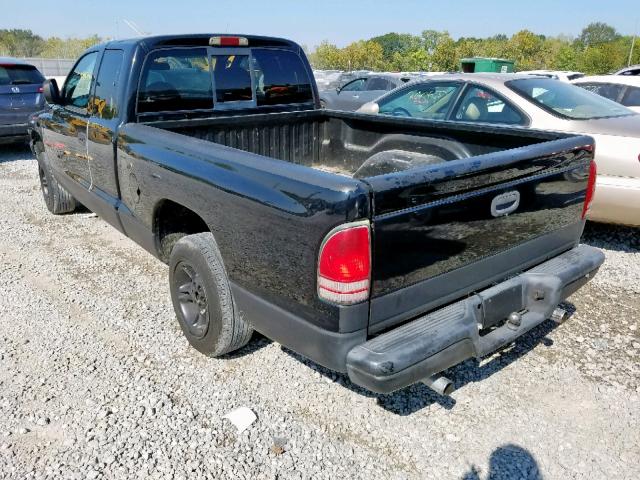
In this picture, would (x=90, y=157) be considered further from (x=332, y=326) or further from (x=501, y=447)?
(x=501, y=447)

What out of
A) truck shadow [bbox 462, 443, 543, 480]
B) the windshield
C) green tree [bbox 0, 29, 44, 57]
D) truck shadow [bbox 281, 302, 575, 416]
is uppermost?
green tree [bbox 0, 29, 44, 57]

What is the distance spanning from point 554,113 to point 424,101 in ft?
4.78

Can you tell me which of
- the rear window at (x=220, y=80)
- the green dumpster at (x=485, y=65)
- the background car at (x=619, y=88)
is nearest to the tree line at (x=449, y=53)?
the green dumpster at (x=485, y=65)

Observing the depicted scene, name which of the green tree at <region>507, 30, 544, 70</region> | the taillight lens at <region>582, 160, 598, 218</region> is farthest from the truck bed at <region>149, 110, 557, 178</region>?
the green tree at <region>507, 30, 544, 70</region>

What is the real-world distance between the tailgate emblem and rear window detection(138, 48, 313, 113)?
8.04 feet

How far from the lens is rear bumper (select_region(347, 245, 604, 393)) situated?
7.06 feet

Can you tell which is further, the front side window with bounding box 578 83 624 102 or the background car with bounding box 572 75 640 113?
the front side window with bounding box 578 83 624 102

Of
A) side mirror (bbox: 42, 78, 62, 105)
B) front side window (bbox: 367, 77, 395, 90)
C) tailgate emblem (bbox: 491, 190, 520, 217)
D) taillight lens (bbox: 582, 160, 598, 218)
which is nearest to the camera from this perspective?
tailgate emblem (bbox: 491, 190, 520, 217)

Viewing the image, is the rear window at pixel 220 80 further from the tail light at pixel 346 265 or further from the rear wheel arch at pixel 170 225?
the tail light at pixel 346 265

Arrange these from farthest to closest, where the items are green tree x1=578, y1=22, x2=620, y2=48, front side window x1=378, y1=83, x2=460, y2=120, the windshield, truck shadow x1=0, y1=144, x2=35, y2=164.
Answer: green tree x1=578, y1=22, x2=620, y2=48, truck shadow x1=0, y1=144, x2=35, y2=164, front side window x1=378, y1=83, x2=460, y2=120, the windshield

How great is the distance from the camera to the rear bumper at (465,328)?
215cm

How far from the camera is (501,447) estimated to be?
2.58 m

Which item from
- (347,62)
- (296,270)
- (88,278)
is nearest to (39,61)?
(347,62)

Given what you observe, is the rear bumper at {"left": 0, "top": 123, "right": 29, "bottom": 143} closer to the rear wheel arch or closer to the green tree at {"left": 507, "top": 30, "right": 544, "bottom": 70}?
the rear wheel arch
